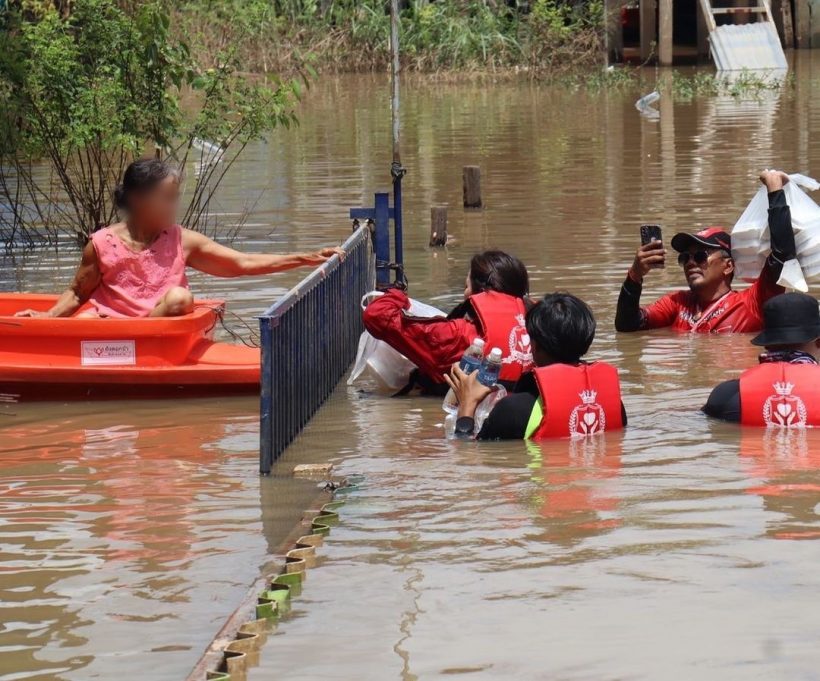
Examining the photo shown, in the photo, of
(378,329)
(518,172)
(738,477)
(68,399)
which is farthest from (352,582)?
(518,172)

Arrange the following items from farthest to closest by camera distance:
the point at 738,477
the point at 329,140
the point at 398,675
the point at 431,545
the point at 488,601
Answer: the point at 329,140, the point at 738,477, the point at 431,545, the point at 488,601, the point at 398,675

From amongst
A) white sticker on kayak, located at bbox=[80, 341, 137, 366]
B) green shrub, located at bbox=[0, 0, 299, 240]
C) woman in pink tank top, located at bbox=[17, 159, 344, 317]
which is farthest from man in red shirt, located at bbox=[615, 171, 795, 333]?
green shrub, located at bbox=[0, 0, 299, 240]

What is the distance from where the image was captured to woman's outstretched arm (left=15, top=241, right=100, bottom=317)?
7.99m

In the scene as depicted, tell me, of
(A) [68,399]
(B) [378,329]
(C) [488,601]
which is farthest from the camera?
(A) [68,399]

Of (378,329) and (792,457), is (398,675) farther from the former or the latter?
(378,329)

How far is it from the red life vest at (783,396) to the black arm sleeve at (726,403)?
0.10 meters

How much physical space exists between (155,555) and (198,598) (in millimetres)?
484

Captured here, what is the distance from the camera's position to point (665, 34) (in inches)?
1209

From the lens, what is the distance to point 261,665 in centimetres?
407

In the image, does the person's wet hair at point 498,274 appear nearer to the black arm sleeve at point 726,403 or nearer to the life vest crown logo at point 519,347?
the life vest crown logo at point 519,347

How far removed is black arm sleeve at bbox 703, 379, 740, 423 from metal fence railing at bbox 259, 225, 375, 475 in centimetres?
185

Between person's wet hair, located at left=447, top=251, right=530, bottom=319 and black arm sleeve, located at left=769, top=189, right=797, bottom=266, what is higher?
black arm sleeve, located at left=769, top=189, right=797, bottom=266

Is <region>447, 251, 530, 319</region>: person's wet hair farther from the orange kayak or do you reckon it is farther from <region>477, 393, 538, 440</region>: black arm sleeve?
the orange kayak

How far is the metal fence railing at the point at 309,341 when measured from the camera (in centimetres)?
621
